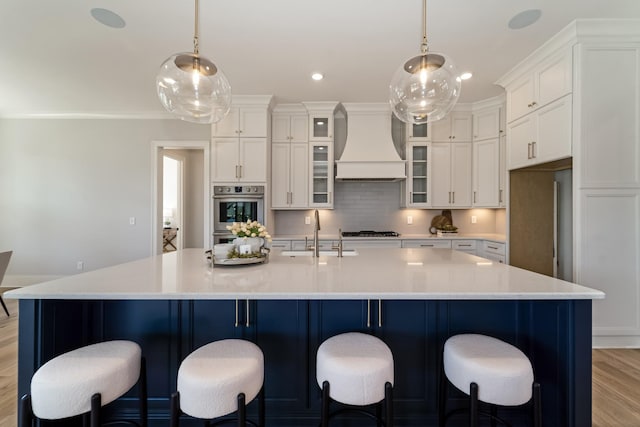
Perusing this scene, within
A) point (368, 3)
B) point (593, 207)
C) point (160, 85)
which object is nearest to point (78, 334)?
point (160, 85)

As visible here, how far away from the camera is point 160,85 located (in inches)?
65.6

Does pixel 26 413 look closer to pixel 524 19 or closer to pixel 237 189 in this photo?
pixel 237 189

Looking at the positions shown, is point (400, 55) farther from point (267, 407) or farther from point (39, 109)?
point (39, 109)

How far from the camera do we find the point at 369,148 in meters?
4.02

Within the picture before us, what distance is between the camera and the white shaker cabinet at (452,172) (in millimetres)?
4117

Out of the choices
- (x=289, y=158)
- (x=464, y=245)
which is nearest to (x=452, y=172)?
(x=464, y=245)

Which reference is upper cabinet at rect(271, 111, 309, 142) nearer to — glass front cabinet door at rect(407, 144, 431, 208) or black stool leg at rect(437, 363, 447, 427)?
glass front cabinet door at rect(407, 144, 431, 208)

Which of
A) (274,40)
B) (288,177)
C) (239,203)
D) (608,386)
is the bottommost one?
(608,386)

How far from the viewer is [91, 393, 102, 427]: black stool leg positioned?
3.46ft

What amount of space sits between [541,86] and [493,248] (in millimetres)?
1909

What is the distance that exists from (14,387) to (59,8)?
285cm

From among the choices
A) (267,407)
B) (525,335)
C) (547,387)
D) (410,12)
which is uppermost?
(410,12)

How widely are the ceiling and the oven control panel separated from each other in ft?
4.11

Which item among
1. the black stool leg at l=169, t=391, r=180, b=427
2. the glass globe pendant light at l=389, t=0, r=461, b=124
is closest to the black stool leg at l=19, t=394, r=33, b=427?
the black stool leg at l=169, t=391, r=180, b=427
